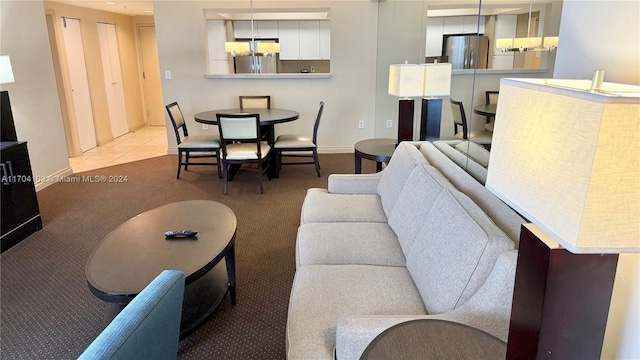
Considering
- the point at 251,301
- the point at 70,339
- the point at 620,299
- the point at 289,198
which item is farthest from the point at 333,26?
the point at 620,299

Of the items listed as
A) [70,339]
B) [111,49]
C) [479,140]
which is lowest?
[70,339]

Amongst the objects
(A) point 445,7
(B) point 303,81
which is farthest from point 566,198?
(B) point 303,81

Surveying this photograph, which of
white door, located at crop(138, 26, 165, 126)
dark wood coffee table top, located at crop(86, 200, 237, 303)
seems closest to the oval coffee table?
dark wood coffee table top, located at crop(86, 200, 237, 303)

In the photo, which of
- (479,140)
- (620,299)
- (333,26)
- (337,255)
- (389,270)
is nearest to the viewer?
(620,299)

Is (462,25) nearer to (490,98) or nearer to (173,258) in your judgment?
(490,98)

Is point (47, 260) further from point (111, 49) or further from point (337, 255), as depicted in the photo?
point (111, 49)

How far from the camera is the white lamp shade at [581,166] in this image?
2.11ft

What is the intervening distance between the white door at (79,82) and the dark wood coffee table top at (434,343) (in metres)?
6.34

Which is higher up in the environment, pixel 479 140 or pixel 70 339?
pixel 479 140

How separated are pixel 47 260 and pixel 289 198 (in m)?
2.11

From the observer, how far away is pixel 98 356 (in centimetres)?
83

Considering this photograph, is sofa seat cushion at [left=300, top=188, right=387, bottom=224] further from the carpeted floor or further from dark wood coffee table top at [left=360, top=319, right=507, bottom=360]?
dark wood coffee table top at [left=360, top=319, right=507, bottom=360]

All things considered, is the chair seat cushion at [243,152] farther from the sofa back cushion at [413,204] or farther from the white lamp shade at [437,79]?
the sofa back cushion at [413,204]

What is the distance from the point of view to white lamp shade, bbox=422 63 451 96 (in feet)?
10.2
